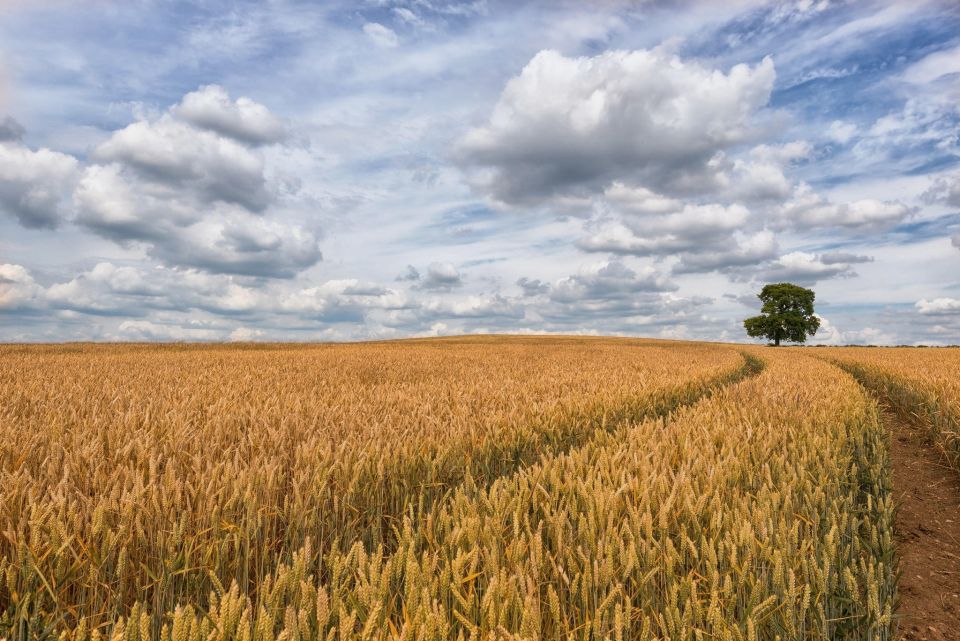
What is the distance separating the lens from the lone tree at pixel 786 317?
6850 centimetres

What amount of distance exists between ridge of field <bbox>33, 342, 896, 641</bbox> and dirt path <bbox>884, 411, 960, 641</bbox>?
0.78 metres

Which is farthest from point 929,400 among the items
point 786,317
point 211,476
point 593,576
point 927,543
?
point 786,317

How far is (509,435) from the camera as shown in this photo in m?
5.10

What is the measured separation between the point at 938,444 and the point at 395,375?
9846 millimetres

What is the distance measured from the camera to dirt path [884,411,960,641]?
397cm

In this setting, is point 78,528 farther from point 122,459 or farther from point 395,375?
point 395,375

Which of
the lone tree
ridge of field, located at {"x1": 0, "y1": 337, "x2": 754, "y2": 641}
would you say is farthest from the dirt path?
the lone tree

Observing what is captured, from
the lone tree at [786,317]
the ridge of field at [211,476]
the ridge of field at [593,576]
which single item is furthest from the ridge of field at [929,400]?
the lone tree at [786,317]

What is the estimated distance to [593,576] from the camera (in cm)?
221

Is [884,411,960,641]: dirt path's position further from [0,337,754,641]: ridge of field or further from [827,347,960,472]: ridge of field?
[0,337,754,641]: ridge of field

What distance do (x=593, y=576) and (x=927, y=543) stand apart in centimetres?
559

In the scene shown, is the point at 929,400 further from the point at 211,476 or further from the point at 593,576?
the point at 211,476

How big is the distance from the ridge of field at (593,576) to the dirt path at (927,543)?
78 centimetres

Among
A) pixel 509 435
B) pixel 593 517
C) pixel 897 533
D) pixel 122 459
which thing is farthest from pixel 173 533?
pixel 897 533
